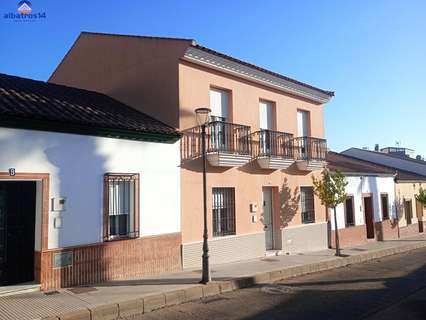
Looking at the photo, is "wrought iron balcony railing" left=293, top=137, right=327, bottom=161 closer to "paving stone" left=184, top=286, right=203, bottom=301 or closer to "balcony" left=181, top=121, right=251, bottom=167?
"balcony" left=181, top=121, right=251, bottom=167

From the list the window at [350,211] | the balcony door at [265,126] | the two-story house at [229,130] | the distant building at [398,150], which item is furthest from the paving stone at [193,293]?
the distant building at [398,150]

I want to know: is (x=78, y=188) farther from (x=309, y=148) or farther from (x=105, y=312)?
(x=309, y=148)

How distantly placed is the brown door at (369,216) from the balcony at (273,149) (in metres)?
8.23

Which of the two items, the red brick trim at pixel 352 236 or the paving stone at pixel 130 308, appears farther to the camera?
the red brick trim at pixel 352 236

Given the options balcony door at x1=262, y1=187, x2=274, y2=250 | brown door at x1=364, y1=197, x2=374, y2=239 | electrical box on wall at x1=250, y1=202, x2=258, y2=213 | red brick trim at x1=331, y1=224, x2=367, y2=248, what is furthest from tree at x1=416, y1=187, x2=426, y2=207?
electrical box on wall at x1=250, y1=202, x2=258, y2=213

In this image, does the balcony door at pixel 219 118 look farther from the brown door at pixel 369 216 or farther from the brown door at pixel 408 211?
the brown door at pixel 408 211

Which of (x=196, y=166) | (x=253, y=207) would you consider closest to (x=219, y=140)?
(x=196, y=166)

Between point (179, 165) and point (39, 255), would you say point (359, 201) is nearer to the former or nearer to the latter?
point (179, 165)

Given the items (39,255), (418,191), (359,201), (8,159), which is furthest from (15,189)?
(418,191)

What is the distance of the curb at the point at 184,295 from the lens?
738 centimetres

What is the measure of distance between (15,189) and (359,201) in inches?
644

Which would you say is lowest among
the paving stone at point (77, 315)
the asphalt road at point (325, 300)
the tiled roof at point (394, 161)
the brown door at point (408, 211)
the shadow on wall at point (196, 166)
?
the asphalt road at point (325, 300)

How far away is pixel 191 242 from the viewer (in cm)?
1178

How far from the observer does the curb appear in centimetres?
738
